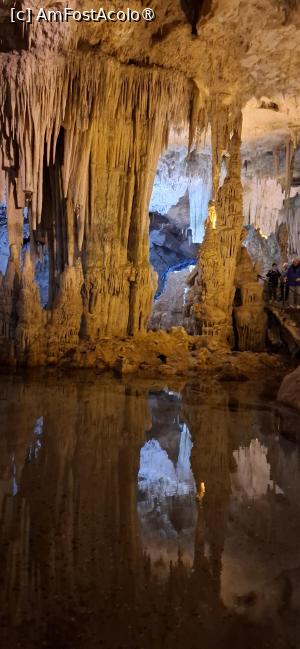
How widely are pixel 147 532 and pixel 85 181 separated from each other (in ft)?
23.5

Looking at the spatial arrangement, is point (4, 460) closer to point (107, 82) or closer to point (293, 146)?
point (107, 82)

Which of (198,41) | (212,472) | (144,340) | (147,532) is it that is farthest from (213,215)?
(147,532)

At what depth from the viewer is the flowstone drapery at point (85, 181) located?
309 inches

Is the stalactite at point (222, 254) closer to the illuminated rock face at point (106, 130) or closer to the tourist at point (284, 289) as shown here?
the illuminated rock face at point (106, 130)

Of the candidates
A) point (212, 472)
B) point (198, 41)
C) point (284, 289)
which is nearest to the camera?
point (212, 472)

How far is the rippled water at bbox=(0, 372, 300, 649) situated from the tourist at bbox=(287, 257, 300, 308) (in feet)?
21.2

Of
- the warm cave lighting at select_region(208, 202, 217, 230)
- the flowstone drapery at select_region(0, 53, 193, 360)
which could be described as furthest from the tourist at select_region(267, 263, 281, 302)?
the flowstone drapery at select_region(0, 53, 193, 360)

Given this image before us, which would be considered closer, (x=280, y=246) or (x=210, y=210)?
(x=210, y=210)

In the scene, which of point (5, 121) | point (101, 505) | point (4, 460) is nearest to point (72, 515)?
point (101, 505)

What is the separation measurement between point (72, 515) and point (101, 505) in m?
0.20

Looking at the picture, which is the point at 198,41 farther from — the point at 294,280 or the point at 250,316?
the point at 250,316

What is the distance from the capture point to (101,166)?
29.6ft

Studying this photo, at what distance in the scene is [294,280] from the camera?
10.8 metres

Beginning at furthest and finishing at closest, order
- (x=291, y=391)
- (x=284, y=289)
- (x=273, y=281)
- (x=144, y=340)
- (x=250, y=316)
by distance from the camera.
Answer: (x=273, y=281)
(x=284, y=289)
(x=250, y=316)
(x=144, y=340)
(x=291, y=391)
